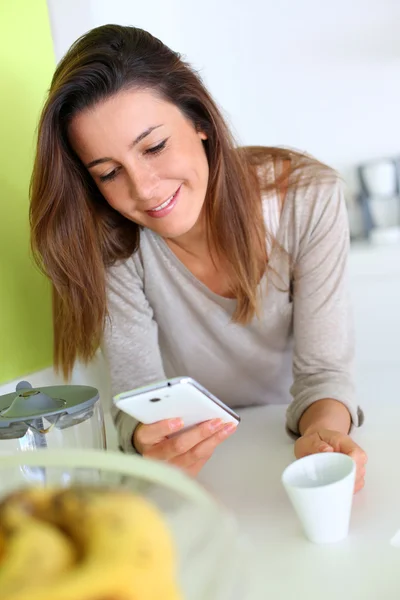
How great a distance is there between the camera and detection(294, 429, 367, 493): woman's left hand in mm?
737

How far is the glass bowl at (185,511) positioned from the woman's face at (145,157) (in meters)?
0.71

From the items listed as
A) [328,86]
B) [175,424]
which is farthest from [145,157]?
[328,86]

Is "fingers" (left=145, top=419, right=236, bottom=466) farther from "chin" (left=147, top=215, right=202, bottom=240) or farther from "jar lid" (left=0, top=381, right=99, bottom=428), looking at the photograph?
"chin" (left=147, top=215, right=202, bottom=240)

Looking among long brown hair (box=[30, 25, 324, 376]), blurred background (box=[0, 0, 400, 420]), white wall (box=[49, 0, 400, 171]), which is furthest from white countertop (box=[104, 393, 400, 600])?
white wall (box=[49, 0, 400, 171])

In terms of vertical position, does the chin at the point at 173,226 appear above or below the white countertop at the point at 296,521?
above

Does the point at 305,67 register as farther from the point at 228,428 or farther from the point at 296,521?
the point at 296,521

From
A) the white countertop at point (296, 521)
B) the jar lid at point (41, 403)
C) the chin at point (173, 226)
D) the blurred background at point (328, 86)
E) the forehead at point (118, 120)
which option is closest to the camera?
the white countertop at point (296, 521)

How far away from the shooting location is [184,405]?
792 mm

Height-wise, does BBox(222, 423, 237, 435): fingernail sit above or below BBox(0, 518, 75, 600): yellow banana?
below

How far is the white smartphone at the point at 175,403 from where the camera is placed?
742 millimetres

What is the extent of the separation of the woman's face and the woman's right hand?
1.08 feet

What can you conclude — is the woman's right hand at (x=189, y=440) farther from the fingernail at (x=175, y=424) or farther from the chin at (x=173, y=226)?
the chin at (x=173, y=226)

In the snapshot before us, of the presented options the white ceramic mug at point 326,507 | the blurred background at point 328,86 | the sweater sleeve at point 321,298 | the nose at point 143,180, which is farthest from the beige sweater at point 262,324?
the blurred background at point 328,86

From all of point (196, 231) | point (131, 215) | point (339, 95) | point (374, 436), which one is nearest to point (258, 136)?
point (339, 95)
